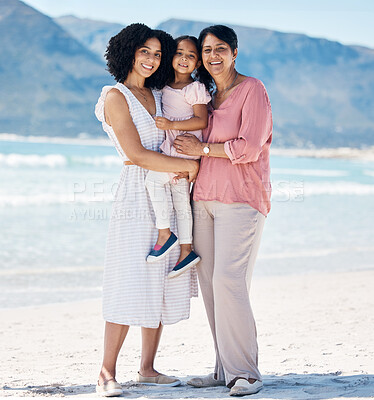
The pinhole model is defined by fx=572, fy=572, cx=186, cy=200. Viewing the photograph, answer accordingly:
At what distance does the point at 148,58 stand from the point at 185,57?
210 mm

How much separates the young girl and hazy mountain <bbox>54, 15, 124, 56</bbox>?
366ft

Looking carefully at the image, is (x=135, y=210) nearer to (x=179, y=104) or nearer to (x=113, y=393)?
(x=179, y=104)

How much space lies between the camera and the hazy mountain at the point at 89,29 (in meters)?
112

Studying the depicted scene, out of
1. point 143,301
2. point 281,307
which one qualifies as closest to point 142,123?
point 143,301

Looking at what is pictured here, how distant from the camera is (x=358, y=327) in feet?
15.4

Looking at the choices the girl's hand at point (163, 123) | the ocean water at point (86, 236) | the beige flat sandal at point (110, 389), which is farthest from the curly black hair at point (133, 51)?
the ocean water at point (86, 236)

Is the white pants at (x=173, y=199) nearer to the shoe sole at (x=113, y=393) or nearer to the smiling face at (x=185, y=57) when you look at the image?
the smiling face at (x=185, y=57)

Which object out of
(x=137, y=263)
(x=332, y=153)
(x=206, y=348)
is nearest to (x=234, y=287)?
(x=137, y=263)

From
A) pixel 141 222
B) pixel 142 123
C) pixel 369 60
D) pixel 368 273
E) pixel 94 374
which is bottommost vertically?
pixel 94 374

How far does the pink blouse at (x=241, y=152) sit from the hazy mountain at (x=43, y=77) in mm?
58715

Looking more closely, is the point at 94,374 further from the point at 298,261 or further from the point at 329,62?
the point at 329,62

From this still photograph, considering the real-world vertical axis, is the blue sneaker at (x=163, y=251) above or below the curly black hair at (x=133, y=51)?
below

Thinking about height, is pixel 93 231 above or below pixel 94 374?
above

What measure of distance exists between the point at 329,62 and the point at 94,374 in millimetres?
100327
